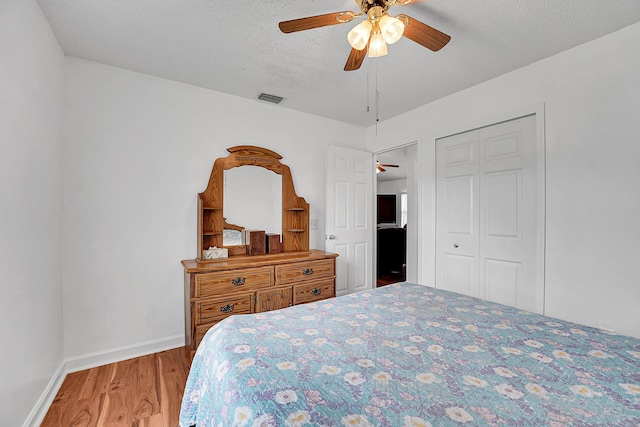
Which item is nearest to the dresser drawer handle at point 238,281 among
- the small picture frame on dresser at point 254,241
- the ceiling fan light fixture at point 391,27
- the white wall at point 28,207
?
the small picture frame on dresser at point 254,241

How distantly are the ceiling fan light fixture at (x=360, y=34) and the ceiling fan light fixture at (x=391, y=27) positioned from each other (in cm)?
7

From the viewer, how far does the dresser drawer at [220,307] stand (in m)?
2.29

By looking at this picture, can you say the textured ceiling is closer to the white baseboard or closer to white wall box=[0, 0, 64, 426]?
white wall box=[0, 0, 64, 426]

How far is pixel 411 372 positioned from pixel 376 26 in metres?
1.64

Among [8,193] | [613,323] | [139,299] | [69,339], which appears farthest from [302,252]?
[613,323]

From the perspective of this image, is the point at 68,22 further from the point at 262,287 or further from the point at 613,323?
the point at 613,323

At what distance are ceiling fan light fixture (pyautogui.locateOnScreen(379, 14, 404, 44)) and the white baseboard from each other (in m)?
2.82

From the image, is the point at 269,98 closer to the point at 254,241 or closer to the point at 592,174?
the point at 254,241

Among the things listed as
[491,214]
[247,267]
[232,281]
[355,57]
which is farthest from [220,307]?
[491,214]

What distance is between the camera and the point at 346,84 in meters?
2.74

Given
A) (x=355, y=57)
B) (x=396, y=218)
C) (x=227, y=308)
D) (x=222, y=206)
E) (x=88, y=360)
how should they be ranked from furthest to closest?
(x=396, y=218)
(x=222, y=206)
(x=227, y=308)
(x=88, y=360)
(x=355, y=57)

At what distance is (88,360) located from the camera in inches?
90.0

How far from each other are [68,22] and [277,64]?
1.39 meters

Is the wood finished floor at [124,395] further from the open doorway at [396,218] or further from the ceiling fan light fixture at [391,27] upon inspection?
the open doorway at [396,218]
